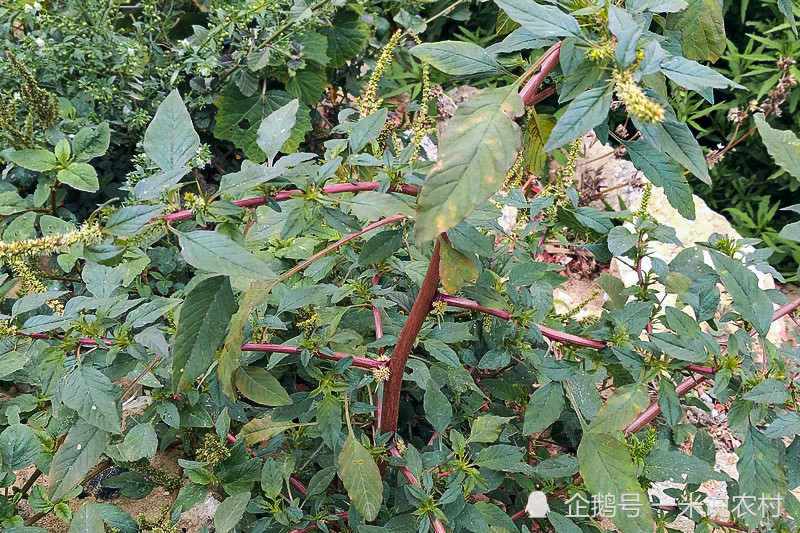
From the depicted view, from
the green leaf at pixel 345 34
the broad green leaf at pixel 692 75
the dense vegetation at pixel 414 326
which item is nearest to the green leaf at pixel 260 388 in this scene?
the dense vegetation at pixel 414 326

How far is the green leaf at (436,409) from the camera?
1.08m

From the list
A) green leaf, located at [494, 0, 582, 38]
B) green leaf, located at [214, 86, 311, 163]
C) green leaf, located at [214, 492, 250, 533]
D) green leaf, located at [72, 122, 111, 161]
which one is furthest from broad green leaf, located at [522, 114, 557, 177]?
green leaf, located at [214, 86, 311, 163]

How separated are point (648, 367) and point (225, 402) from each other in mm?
758

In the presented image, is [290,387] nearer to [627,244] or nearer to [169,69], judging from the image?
[627,244]

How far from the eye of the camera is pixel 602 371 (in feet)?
4.02

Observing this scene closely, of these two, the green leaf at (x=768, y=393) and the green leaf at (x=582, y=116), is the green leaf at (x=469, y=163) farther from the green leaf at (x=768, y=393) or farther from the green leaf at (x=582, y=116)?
the green leaf at (x=768, y=393)

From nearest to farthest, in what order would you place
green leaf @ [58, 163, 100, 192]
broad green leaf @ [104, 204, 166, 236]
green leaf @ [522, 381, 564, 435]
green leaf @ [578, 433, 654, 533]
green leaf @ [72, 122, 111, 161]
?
broad green leaf @ [104, 204, 166, 236], green leaf @ [578, 433, 654, 533], green leaf @ [522, 381, 564, 435], green leaf @ [58, 163, 100, 192], green leaf @ [72, 122, 111, 161]

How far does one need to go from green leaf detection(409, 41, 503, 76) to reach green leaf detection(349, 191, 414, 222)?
0.19 m

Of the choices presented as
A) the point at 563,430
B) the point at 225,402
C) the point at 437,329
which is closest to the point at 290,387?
the point at 225,402

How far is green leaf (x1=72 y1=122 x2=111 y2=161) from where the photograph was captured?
1.51 metres

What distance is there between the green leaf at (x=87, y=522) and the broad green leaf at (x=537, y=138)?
0.93 meters

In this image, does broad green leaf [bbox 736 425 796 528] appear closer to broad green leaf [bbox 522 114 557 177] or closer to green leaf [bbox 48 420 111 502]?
broad green leaf [bbox 522 114 557 177]

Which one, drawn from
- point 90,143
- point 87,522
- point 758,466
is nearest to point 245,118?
point 90,143

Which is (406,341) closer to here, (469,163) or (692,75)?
(469,163)
